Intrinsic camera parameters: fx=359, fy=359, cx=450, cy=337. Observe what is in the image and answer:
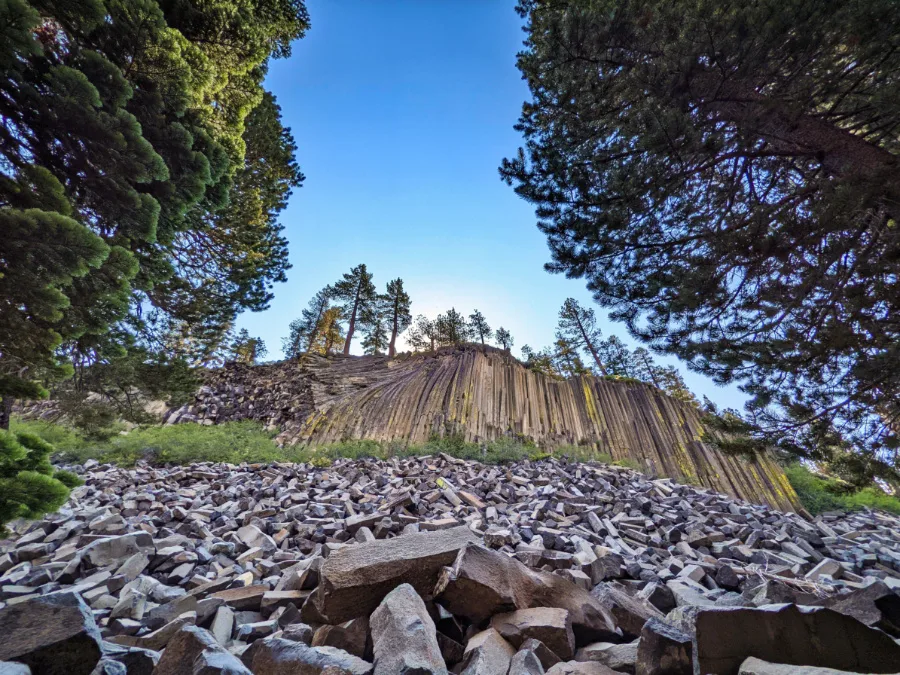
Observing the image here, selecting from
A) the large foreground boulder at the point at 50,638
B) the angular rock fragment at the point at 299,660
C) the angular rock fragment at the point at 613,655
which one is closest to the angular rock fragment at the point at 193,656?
the angular rock fragment at the point at 299,660

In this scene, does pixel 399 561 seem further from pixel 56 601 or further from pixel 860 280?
pixel 860 280

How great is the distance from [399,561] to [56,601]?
5.58 ft

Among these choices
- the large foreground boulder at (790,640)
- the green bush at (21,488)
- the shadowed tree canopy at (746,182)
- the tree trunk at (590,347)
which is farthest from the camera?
the tree trunk at (590,347)

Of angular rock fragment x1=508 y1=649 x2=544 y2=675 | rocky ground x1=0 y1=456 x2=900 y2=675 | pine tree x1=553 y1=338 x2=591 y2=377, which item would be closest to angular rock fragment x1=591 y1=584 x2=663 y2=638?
rocky ground x1=0 y1=456 x2=900 y2=675

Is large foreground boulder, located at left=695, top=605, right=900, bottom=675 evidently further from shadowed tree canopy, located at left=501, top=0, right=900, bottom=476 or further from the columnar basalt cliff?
the columnar basalt cliff

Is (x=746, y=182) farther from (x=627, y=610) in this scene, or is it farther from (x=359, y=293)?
(x=359, y=293)

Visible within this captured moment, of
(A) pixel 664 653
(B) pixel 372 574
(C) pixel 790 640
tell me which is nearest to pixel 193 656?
(B) pixel 372 574

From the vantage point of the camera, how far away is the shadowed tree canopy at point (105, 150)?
2.39 metres

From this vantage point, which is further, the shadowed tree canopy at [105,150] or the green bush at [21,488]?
the shadowed tree canopy at [105,150]

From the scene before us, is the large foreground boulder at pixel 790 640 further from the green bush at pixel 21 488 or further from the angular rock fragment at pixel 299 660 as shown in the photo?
the green bush at pixel 21 488

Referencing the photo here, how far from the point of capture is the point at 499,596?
1.97 metres

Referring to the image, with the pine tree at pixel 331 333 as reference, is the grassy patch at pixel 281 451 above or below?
below

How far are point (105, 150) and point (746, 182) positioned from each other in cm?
727

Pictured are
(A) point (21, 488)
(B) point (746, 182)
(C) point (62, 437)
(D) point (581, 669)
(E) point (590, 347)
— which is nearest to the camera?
(D) point (581, 669)
